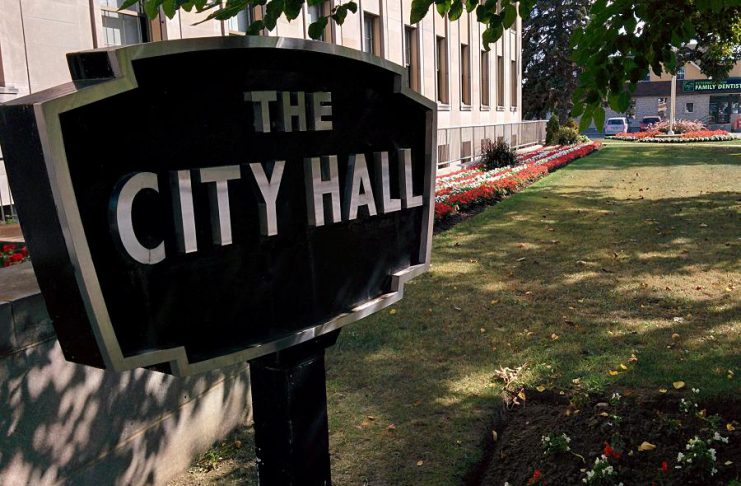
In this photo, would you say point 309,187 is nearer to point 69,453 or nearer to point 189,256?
point 189,256

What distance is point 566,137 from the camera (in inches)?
1449

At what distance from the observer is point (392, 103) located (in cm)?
226

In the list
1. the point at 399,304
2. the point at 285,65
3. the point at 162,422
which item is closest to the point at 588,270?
the point at 399,304

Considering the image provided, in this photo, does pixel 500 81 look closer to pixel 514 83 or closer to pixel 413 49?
pixel 514 83

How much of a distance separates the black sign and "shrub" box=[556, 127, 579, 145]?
36343 mm

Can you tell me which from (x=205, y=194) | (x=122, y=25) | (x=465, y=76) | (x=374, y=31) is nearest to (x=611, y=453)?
(x=205, y=194)

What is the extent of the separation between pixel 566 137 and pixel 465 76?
1002cm

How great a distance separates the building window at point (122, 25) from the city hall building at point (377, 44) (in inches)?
0.7

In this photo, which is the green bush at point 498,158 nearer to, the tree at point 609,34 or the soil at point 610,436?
the tree at point 609,34

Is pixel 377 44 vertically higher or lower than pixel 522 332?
higher

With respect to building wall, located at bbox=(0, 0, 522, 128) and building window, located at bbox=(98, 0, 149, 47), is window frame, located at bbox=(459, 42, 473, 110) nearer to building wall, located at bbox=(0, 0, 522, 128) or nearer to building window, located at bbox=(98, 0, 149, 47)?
building wall, located at bbox=(0, 0, 522, 128)

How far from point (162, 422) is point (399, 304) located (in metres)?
3.91

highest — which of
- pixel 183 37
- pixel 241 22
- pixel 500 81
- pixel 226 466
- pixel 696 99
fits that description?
pixel 241 22

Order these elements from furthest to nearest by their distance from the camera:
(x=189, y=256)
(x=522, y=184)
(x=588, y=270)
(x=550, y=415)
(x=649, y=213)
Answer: (x=522, y=184), (x=649, y=213), (x=588, y=270), (x=550, y=415), (x=189, y=256)
